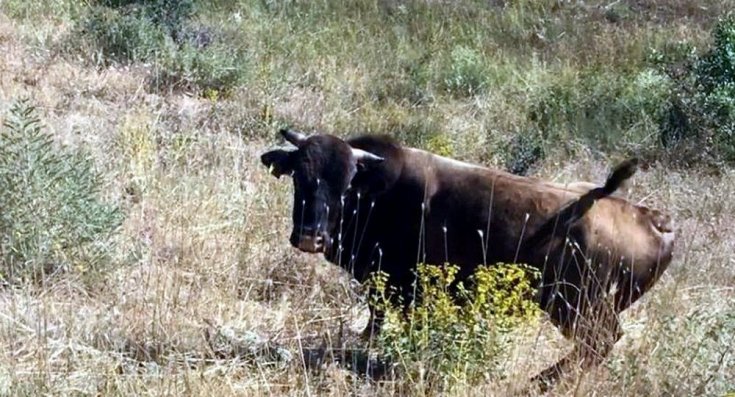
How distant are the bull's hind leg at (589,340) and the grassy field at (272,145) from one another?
4.0 inches

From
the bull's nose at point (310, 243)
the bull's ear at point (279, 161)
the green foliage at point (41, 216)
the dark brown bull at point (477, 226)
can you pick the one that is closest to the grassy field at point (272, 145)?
the green foliage at point (41, 216)

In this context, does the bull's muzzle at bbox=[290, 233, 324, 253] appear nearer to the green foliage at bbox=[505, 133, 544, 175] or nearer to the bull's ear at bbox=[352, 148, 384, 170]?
the bull's ear at bbox=[352, 148, 384, 170]

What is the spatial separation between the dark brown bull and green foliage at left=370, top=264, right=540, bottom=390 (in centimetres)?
41

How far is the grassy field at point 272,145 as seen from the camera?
5.68 metres

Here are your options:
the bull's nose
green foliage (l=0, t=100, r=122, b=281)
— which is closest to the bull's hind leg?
the bull's nose

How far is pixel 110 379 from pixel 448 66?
8738 mm

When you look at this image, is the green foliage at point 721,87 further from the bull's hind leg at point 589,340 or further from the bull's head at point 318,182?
the bull's head at point 318,182

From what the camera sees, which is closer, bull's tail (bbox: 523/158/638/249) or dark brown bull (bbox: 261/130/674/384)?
dark brown bull (bbox: 261/130/674/384)

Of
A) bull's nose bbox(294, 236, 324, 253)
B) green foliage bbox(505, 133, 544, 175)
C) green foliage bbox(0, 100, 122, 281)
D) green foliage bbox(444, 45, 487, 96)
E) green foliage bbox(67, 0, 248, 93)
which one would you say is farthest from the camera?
green foliage bbox(444, 45, 487, 96)

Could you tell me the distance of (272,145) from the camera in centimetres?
1032

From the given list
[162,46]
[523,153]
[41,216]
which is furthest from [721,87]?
[41,216]

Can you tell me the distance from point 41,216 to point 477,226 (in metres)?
2.60

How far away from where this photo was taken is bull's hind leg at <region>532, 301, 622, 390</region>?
5.79 meters

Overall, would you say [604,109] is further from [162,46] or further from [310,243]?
[310,243]
